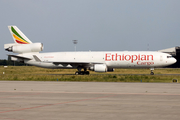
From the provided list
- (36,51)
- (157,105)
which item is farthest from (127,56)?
(157,105)

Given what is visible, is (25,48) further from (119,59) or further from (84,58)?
(119,59)

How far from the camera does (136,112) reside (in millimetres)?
11133

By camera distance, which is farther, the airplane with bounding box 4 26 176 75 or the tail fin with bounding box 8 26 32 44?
the tail fin with bounding box 8 26 32 44

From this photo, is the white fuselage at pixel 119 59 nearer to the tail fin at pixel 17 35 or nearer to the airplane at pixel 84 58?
the airplane at pixel 84 58

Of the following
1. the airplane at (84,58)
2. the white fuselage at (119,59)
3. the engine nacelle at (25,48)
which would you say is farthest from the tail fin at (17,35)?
the white fuselage at (119,59)

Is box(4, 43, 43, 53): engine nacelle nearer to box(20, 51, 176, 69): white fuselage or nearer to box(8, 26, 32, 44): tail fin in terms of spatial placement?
box(8, 26, 32, 44): tail fin

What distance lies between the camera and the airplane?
44.1m

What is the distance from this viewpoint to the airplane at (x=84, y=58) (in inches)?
1735

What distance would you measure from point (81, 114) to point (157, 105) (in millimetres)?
4496

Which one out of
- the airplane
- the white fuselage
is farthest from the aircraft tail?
the white fuselage

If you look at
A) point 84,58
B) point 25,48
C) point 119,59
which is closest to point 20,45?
point 25,48

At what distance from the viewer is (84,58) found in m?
45.9

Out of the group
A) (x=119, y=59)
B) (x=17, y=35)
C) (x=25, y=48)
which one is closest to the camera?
(x=119, y=59)

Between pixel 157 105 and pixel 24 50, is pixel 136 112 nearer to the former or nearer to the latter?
pixel 157 105
